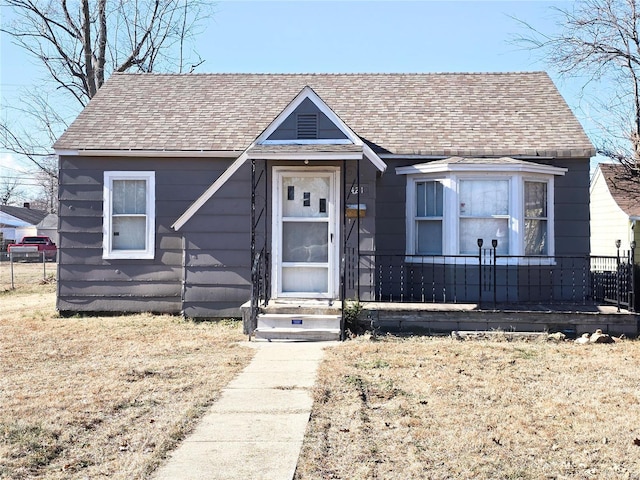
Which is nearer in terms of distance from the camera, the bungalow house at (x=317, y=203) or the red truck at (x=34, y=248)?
the bungalow house at (x=317, y=203)

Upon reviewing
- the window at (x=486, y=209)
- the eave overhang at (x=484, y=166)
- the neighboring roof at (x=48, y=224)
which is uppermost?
the neighboring roof at (x=48, y=224)

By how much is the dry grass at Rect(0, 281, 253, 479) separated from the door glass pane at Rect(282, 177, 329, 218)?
2.30 meters

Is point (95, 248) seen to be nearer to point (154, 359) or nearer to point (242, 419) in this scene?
point (154, 359)

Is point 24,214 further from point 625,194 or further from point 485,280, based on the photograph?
point 485,280

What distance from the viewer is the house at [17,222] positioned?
57231 millimetres

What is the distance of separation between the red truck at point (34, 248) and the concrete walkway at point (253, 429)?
2384 cm

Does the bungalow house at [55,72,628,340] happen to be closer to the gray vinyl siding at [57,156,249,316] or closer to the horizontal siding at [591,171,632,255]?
the gray vinyl siding at [57,156,249,316]

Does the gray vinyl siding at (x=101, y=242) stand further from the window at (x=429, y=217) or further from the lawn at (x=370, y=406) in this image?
the window at (x=429, y=217)

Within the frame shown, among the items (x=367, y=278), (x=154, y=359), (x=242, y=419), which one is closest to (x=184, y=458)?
(x=242, y=419)

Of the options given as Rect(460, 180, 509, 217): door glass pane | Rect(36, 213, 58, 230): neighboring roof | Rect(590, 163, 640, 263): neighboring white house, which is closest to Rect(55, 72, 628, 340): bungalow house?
Rect(460, 180, 509, 217): door glass pane

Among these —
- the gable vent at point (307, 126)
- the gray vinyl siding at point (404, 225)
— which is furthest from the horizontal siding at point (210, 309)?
the gable vent at point (307, 126)

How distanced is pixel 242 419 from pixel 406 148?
7.57m

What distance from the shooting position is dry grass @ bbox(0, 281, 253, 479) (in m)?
4.69

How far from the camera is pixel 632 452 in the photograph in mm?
4809
